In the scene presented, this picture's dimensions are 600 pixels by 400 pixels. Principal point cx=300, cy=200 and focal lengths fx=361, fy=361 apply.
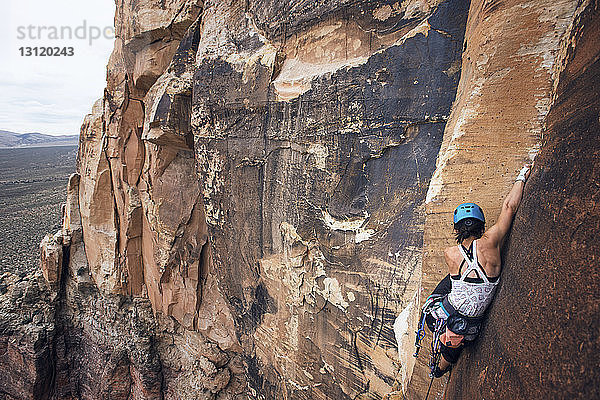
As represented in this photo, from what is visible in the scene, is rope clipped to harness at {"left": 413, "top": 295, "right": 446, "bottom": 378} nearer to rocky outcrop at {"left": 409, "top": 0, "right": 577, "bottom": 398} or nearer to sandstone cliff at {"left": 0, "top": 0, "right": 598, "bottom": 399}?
sandstone cliff at {"left": 0, "top": 0, "right": 598, "bottom": 399}

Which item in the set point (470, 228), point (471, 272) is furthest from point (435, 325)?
point (470, 228)

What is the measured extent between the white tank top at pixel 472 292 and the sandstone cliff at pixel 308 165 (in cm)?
66

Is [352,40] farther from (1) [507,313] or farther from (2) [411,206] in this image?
(1) [507,313]

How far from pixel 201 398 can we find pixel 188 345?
1329 millimetres

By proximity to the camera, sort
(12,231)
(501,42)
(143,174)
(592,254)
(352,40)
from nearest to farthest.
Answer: (592,254) → (501,42) → (352,40) → (143,174) → (12,231)

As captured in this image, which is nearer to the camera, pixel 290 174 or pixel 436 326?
pixel 436 326

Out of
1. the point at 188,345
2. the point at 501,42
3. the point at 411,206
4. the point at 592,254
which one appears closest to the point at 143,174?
the point at 188,345

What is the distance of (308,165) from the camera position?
4.67 meters

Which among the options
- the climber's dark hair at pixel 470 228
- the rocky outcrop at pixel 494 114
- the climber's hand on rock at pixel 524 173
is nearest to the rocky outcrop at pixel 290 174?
the rocky outcrop at pixel 494 114

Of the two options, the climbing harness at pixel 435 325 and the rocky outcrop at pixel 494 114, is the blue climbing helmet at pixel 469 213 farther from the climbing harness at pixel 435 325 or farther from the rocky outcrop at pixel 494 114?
the climbing harness at pixel 435 325

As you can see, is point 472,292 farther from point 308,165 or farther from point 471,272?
point 308,165

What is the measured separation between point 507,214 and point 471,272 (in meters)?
0.49

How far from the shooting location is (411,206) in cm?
390

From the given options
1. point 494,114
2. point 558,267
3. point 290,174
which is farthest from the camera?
point 290,174
